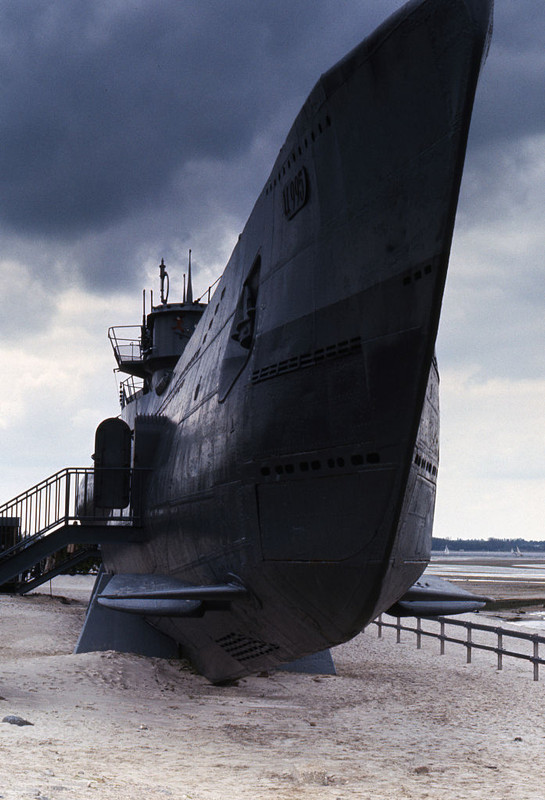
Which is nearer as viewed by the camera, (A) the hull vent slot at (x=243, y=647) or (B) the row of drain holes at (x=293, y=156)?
(B) the row of drain holes at (x=293, y=156)

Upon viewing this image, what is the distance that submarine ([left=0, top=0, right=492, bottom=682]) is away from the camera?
7.02 meters

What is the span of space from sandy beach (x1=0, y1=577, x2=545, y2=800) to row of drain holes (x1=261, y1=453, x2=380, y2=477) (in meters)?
2.95

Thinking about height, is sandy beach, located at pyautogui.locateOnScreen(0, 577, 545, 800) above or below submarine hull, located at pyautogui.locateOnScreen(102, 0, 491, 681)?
below

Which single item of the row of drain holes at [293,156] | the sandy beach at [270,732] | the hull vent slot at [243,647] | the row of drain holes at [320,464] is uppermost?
the row of drain holes at [293,156]

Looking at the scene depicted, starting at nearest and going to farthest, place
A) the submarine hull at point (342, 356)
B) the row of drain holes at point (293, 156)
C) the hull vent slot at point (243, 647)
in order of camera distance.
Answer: the submarine hull at point (342, 356) → the row of drain holes at point (293, 156) → the hull vent slot at point (243, 647)

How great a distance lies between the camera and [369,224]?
24.9ft

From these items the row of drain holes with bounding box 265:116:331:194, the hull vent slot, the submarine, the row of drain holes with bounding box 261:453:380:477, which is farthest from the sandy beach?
the row of drain holes with bounding box 265:116:331:194

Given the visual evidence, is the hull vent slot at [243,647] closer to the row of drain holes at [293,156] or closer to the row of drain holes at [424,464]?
the row of drain holes at [424,464]

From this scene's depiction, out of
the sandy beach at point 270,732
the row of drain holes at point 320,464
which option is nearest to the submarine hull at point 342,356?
the row of drain holes at point 320,464

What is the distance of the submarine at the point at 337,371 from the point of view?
7020 millimetres

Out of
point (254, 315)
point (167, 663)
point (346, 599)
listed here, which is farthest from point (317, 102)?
point (167, 663)

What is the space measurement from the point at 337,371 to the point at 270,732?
188 inches

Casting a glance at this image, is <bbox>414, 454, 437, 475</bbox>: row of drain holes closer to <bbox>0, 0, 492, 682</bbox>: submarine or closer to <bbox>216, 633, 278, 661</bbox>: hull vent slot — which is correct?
<bbox>0, 0, 492, 682</bbox>: submarine

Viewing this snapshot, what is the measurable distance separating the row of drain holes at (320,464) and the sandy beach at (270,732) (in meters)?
2.95
